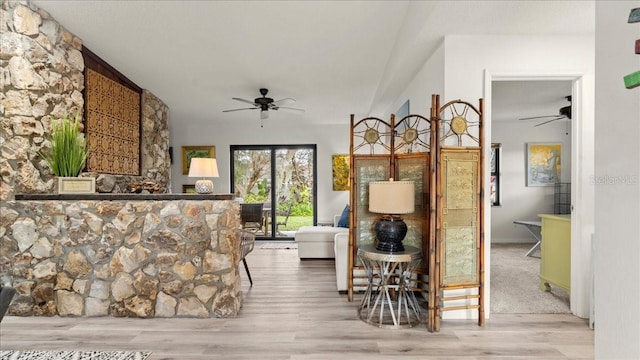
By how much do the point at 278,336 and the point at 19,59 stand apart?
3.47 metres

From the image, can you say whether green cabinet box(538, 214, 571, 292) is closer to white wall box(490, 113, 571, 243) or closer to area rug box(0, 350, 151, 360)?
white wall box(490, 113, 571, 243)

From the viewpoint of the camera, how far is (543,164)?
6.45m

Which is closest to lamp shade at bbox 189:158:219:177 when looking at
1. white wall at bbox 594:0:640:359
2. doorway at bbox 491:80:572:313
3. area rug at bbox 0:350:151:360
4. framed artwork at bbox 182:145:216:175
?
area rug at bbox 0:350:151:360

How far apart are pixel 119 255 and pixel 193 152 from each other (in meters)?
4.39

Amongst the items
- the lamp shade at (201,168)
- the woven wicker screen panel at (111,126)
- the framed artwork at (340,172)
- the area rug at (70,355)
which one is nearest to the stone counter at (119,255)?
the area rug at (70,355)

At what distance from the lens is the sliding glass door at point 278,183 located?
694cm

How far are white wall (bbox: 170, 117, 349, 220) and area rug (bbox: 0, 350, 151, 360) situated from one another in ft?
15.8

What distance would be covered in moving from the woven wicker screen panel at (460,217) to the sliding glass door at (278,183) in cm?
453

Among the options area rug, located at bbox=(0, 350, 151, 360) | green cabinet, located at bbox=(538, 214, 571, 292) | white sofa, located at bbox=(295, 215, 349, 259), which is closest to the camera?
area rug, located at bbox=(0, 350, 151, 360)

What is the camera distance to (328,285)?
12.1 ft

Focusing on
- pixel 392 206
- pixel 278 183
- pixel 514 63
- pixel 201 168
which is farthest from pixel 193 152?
pixel 514 63

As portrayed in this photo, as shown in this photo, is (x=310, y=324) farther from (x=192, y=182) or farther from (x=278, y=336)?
(x=192, y=182)

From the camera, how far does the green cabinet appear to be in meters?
3.13

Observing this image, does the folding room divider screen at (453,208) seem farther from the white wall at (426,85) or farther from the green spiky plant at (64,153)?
the green spiky plant at (64,153)
